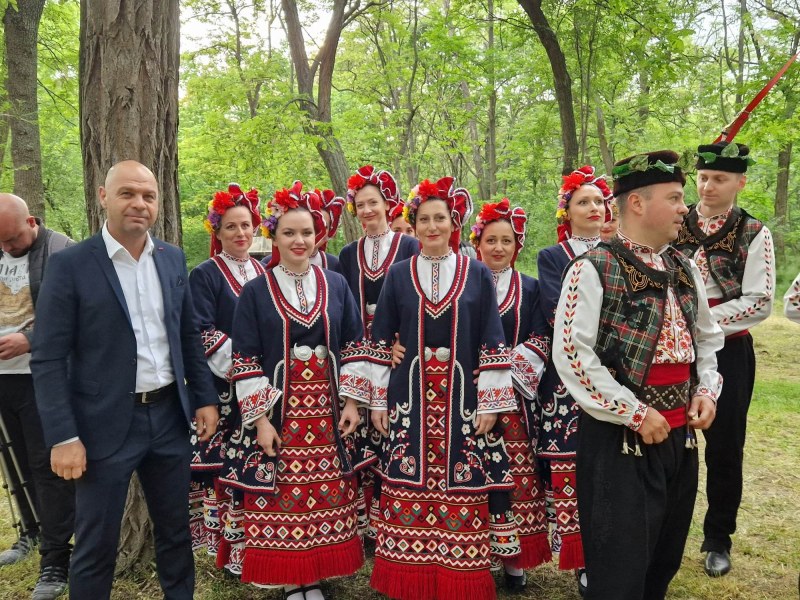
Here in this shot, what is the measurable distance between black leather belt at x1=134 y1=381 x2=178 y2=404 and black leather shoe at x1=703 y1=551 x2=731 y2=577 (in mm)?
3069

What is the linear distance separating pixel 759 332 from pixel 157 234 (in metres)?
11.8

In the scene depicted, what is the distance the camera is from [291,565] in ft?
10.9

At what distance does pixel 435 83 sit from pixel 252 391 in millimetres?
8800

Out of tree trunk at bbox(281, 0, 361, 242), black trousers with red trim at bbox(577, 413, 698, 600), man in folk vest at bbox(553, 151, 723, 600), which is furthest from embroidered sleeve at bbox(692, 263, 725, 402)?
tree trunk at bbox(281, 0, 361, 242)

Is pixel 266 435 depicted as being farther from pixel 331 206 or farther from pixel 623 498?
pixel 623 498

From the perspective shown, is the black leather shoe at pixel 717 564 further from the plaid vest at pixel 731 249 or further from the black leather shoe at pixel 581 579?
the plaid vest at pixel 731 249

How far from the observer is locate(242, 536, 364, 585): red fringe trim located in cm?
331

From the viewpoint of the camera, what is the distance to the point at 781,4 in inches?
451

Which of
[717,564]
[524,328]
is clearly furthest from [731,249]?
[717,564]

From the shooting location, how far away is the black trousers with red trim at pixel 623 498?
7.76 feet

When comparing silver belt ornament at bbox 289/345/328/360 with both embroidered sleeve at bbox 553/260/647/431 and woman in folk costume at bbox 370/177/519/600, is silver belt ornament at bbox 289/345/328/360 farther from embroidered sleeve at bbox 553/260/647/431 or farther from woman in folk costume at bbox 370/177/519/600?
embroidered sleeve at bbox 553/260/647/431

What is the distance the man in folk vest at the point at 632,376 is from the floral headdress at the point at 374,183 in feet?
7.40

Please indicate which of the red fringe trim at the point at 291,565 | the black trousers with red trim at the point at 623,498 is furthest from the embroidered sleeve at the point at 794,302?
the red fringe trim at the point at 291,565

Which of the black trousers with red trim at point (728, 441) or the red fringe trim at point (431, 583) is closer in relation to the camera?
the red fringe trim at point (431, 583)
